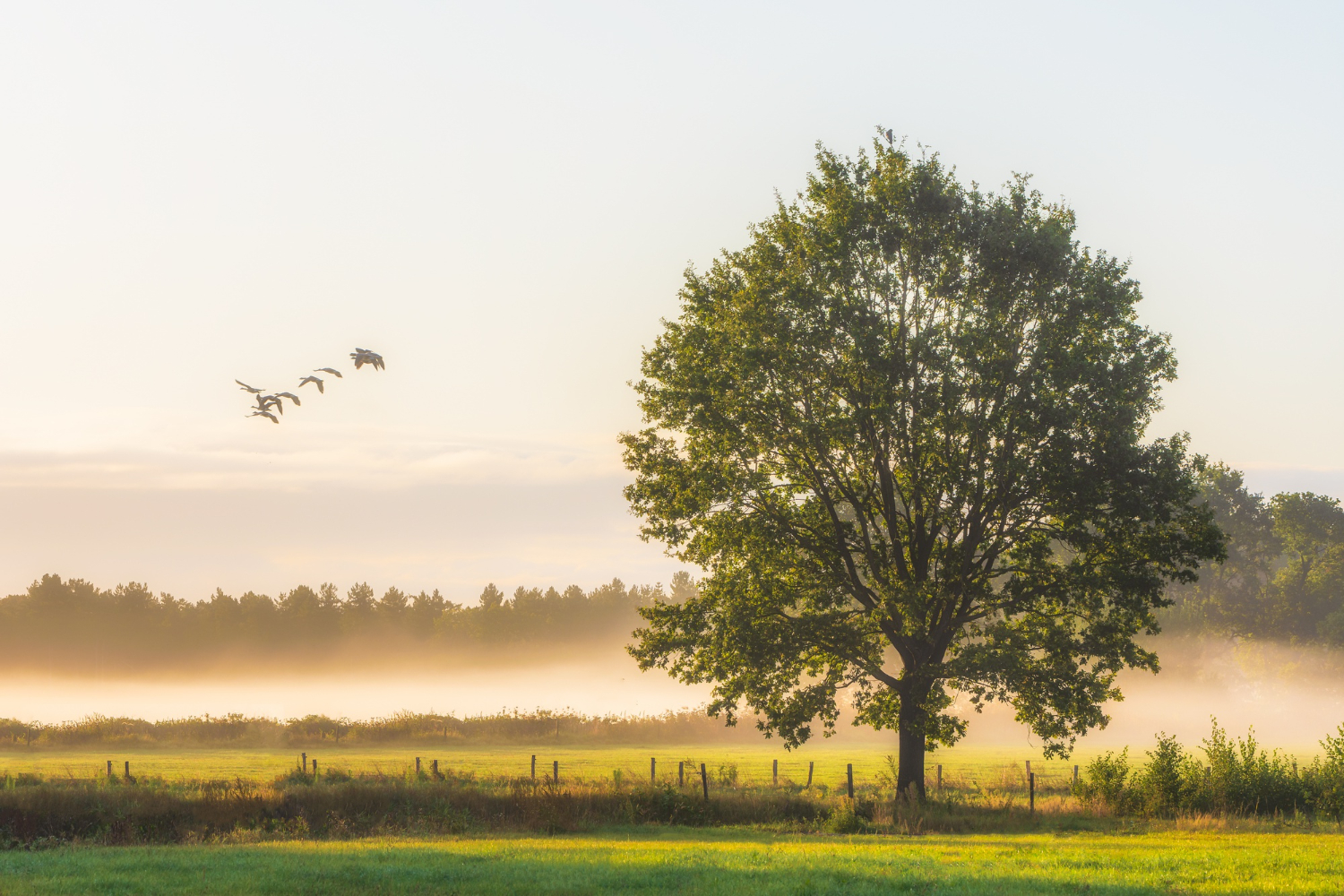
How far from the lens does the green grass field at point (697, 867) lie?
21.3m

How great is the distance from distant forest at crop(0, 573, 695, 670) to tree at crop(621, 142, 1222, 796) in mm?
143613

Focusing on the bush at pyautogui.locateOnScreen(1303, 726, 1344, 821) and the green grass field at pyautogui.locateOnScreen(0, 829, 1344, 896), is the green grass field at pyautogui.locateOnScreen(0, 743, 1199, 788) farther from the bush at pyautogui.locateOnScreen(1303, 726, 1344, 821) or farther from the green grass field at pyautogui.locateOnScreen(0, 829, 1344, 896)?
the green grass field at pyautogui.locateOnScreen(0, 829, 1344, 896)

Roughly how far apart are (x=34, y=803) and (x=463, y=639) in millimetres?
162862

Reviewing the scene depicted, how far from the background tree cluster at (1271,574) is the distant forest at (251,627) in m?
87.0

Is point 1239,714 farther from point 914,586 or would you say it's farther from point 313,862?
point 313,862

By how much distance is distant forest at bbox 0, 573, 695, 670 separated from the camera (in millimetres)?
174625

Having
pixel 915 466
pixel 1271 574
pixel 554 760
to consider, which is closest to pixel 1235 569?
pixel 1271 574

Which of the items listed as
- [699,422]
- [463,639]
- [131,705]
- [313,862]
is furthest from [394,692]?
[313,862]

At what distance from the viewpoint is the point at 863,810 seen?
37.7m

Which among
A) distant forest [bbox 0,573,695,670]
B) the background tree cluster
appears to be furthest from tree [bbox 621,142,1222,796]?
distant forest [bbox 0,573,695,670]

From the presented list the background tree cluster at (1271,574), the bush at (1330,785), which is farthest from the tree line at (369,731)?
the bush at (1330,785)

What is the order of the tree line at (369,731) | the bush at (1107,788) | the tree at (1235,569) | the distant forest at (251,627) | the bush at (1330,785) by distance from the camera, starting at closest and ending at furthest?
1. the bush at (1330,785)
2. the bush at (1107,788)
3. the tree line at (369,731)
4. the tree at (1235,569)
5. the distant forest at (251,627)

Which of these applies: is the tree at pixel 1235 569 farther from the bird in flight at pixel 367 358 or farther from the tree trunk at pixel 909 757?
the bird in flight at pixel 367 358

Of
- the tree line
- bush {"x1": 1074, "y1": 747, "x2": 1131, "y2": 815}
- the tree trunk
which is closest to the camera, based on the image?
bush {"x1": 1074, "y1": 747, "x2": 1131, "y2": 815}
